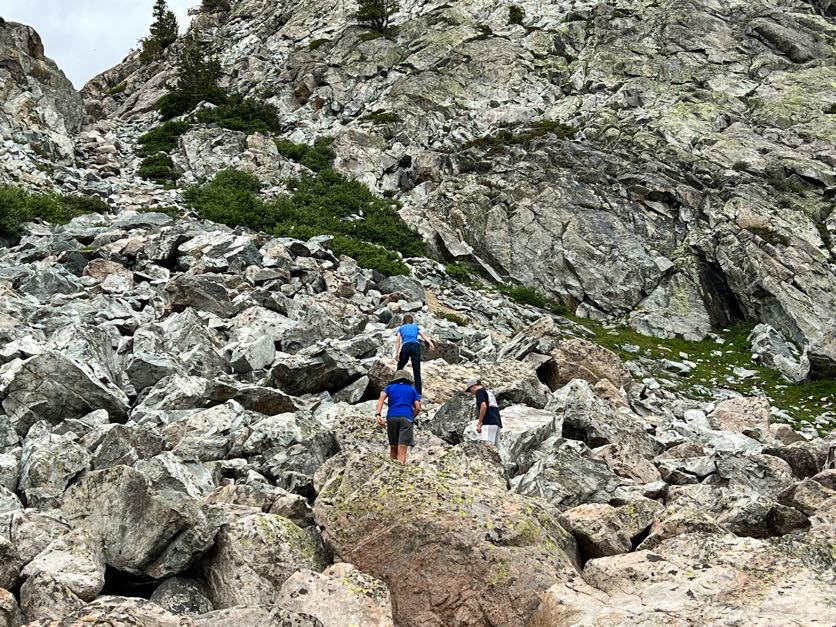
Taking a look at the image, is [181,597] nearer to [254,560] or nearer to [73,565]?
[254,560]

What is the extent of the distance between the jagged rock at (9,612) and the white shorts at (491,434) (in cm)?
809

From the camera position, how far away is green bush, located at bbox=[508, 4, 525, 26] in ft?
181

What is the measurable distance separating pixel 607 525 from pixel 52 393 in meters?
9.41

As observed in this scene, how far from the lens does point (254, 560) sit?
7.24m

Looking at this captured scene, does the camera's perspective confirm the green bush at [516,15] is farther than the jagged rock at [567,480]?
Yes

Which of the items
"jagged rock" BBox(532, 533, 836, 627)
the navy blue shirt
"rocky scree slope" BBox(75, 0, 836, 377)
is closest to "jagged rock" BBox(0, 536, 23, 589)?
"jagged rock" BBox(532, 533, 836, 627)

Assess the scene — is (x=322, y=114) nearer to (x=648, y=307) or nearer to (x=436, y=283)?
(x=436, y=283)

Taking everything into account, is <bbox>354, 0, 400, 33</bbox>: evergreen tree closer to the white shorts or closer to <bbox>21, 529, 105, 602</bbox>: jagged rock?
the white shorts

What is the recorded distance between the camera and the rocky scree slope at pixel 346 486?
650cm

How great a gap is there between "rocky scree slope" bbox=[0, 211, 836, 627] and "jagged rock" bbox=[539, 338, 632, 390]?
6cm

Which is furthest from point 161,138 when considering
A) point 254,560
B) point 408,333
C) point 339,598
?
point 339,598

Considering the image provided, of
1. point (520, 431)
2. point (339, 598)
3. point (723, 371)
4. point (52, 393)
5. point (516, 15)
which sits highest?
point (516, 15)

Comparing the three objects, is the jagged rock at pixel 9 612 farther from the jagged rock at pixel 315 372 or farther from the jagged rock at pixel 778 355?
the jagged rock at pixel 778 355

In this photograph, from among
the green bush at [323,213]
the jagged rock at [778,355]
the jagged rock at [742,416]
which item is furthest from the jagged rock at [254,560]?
the jagged rock at [778,355]
